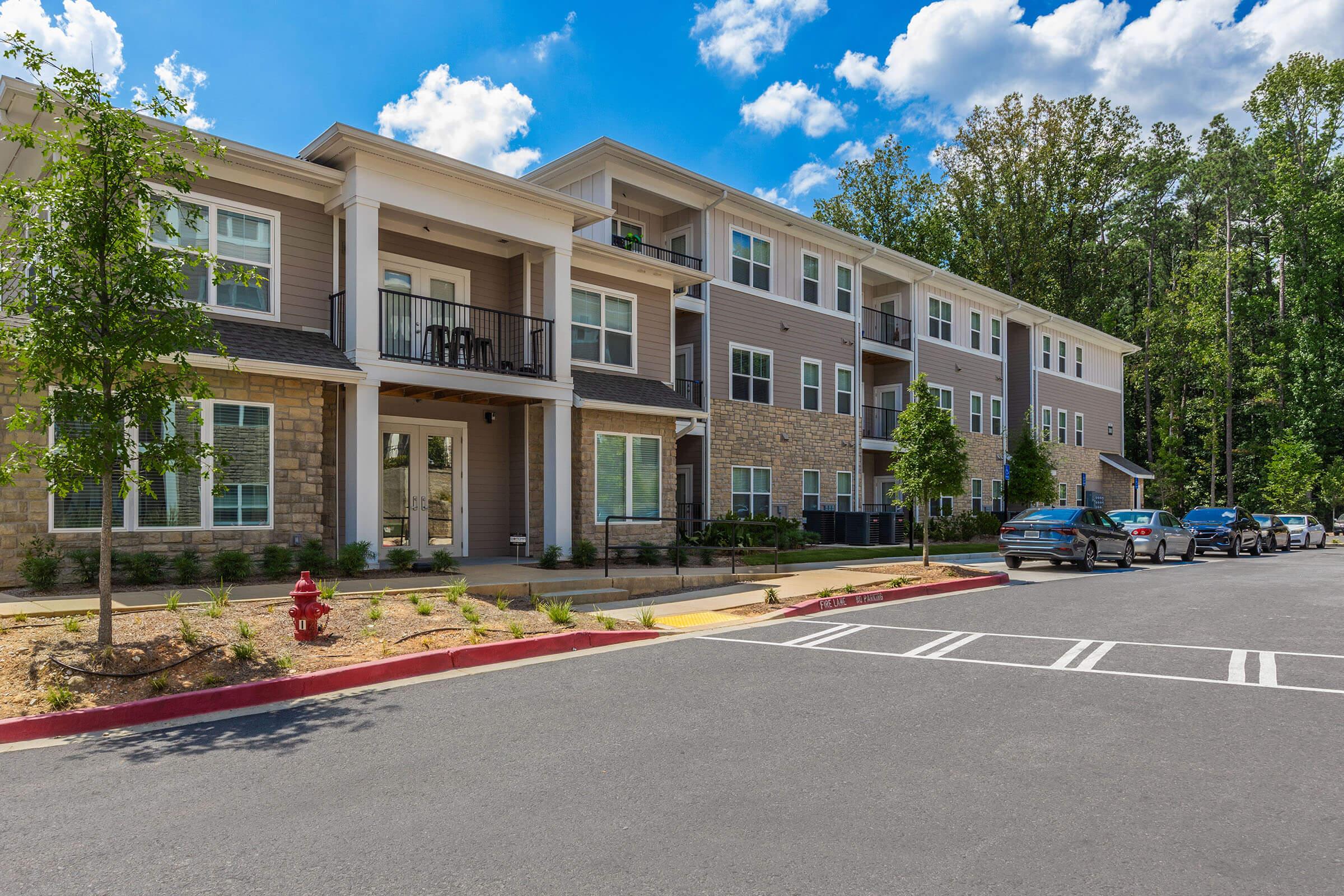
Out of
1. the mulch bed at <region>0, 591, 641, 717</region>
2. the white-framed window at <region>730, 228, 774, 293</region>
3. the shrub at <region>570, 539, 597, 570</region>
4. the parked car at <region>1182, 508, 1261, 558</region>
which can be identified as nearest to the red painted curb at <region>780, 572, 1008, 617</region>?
the mulch bed at <region>0, 591, 641, 717</region>

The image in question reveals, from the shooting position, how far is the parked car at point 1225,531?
89.2 ft

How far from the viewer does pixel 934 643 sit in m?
10.1

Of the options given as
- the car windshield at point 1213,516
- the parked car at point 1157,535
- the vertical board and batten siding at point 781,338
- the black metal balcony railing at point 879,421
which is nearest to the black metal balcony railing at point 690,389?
the vertical board and batten siding at point 781,338

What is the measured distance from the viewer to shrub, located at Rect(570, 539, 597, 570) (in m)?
16.4

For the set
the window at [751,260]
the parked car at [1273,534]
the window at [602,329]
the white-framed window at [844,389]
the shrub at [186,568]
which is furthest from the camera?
the parked car at [1273,534]

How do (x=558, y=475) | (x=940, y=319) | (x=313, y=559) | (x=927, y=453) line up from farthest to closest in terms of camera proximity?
(x=940, y=319) → (x=927, y=453) → (x=558, y=475) → (x=313, y=559)

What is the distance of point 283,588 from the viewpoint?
1170 cm

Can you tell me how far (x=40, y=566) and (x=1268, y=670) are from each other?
13.8 m

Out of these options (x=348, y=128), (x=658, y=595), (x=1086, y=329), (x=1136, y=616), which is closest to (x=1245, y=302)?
(x=1086, y=329)

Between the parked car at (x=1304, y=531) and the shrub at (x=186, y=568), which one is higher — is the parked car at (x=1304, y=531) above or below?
below

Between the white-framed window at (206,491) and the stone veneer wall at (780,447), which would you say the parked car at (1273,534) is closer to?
the stone veneer wall at (780,447)

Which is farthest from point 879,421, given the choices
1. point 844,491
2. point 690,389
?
point 690,389

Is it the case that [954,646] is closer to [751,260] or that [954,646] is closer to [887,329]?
[751,260]

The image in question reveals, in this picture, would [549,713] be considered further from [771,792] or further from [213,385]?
[213,385]
